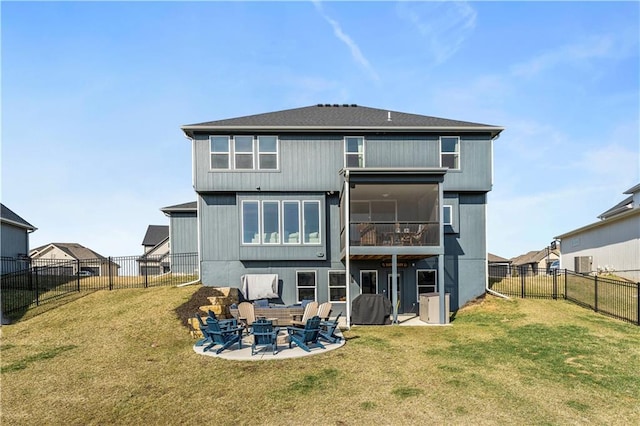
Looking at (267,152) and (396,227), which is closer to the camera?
(396,227)

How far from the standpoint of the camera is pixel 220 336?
11352 mm

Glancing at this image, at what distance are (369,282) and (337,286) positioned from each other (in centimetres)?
155

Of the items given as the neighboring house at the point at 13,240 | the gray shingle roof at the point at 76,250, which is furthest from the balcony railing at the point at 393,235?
the gray shingle roof at the point at 76,250

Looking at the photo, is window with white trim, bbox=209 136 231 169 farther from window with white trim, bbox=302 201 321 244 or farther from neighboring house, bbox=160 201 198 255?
neighboring house, bbox=160 201 198 255

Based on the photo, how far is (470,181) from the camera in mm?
18797

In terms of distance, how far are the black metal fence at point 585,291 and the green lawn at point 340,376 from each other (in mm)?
1695

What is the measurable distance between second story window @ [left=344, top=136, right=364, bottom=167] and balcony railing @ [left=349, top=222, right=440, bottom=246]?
3.64 m

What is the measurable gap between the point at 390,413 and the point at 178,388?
4666 mm

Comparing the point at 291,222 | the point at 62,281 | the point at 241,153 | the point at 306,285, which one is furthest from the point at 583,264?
the point at 62,281

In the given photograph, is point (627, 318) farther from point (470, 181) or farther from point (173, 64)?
point (173, 64)

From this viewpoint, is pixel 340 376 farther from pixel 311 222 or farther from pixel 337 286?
pixel 311 222

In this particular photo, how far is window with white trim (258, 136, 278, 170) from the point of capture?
1853 cm

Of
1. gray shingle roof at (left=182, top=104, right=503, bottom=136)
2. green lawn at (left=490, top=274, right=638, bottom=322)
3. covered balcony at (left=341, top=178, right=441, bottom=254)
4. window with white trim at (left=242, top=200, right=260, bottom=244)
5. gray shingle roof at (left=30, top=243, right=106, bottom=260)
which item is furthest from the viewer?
gray shingle roof at (left=30, top=243, right=106, bottom=260)

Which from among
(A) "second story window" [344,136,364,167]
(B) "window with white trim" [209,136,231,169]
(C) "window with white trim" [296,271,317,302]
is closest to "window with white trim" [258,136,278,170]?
(B) "window with white trim" [209,136,231,169]
